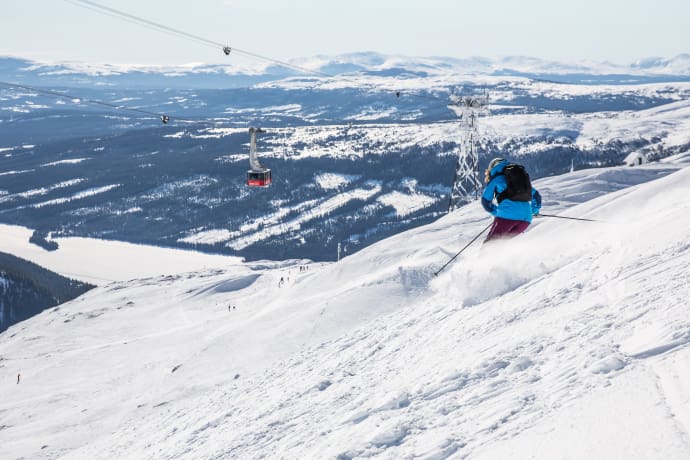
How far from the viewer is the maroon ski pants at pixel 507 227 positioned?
14.6m

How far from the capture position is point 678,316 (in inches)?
317

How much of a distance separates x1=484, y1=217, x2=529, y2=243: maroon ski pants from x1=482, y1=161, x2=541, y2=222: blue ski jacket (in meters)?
0.14

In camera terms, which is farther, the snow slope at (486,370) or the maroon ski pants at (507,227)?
the maroon ski pants at (507,227)

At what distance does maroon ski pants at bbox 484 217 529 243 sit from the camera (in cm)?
1455

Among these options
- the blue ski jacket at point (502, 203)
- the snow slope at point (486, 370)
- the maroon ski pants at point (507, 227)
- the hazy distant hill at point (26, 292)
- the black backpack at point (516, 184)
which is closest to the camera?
the snow slope at point (486, 370)

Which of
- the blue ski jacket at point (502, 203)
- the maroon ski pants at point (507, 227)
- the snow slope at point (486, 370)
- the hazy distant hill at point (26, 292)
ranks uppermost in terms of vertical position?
the blue ski jacket at point (502, 203)

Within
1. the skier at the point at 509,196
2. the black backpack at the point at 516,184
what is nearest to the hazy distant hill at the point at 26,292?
the skier at the point at 509,196

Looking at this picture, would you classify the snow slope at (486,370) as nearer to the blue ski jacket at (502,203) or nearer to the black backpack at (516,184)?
the blue ski jacket at (502,203)

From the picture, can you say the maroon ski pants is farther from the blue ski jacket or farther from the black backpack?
the black backpack

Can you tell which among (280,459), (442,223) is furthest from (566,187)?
(280,459)

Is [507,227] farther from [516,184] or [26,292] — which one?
[26,292]

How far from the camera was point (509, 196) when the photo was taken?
14.0 metres

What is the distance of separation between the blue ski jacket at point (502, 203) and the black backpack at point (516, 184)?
0.09m

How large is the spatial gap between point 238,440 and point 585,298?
6782mm
